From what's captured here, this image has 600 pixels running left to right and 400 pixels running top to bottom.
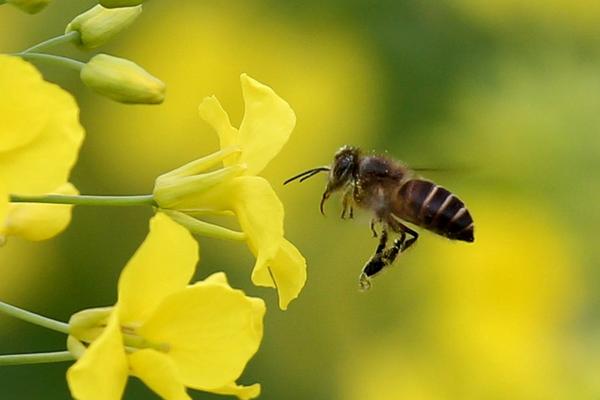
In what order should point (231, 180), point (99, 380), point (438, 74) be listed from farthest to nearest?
point (438, 74) → point (231, 180) → point (99, 380)

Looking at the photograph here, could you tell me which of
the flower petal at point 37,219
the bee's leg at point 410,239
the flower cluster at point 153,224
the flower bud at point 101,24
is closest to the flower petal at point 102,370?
the flower cluster at point 153,224

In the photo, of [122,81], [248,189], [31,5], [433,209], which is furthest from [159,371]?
[433,209]

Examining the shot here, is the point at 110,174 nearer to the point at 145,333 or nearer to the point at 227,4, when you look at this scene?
the point at 227,4

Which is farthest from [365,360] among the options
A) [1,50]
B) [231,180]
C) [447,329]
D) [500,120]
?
[231,180]

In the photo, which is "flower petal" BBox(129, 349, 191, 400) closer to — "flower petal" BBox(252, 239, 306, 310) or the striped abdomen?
"flower petal" BBox(252, 239, 306, 310)

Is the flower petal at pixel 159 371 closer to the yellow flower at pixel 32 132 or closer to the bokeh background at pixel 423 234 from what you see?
the yellow flower at pixel 32 132

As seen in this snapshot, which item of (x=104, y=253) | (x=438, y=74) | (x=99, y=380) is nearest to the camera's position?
(x=99, y=380)
